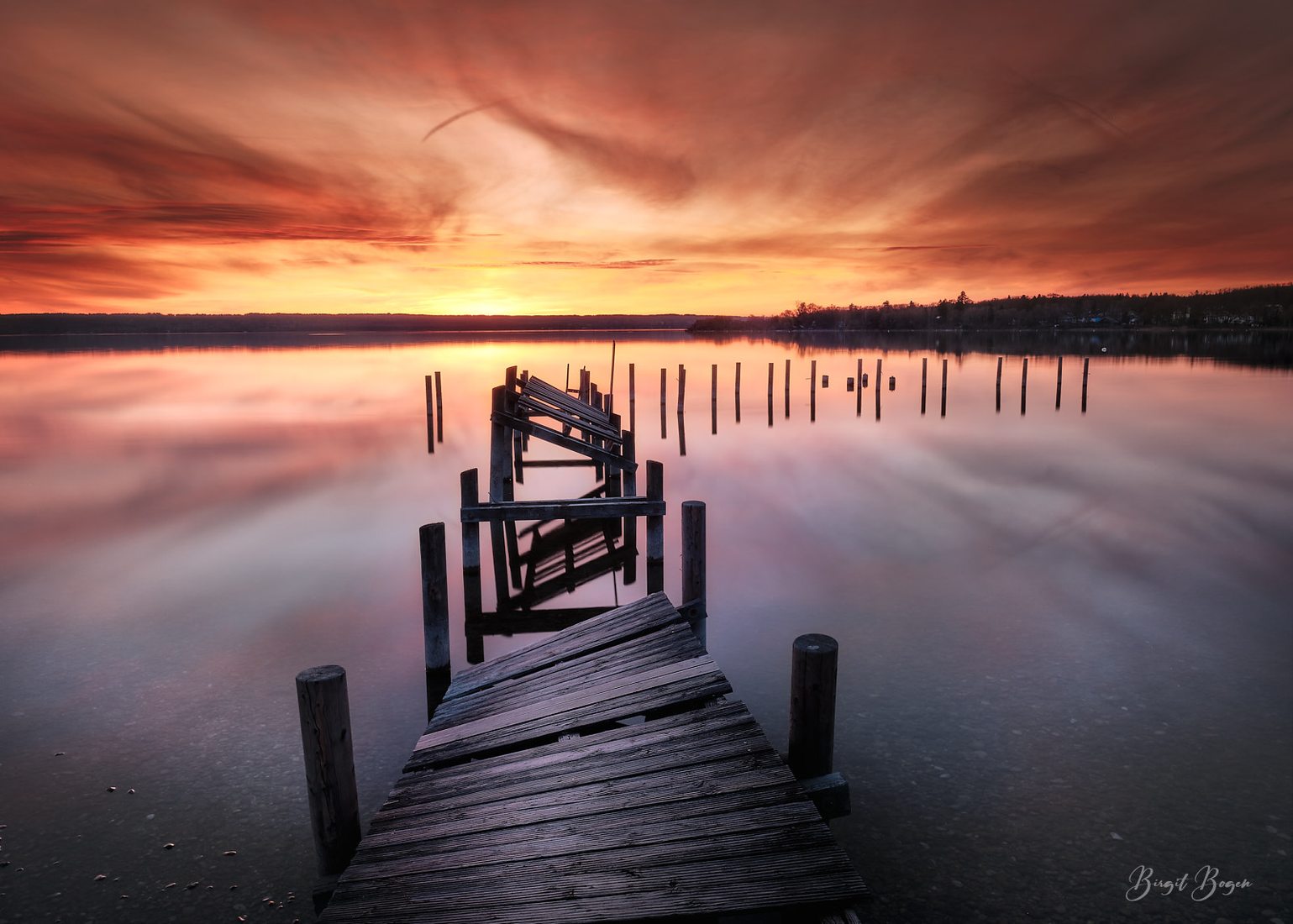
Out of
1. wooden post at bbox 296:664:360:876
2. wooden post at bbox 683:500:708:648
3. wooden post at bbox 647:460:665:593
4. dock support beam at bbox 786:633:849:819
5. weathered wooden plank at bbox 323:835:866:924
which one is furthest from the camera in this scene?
wooden post at bbox 647:460:665:593

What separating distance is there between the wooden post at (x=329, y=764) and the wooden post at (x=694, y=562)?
3.70 m

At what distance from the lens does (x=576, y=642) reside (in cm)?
715

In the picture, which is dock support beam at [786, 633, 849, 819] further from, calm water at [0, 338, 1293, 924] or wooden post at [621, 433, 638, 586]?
wooden post at [621, 433, 638, 586]

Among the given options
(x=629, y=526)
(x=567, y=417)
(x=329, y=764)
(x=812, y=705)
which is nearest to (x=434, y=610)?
(x=329, y=764)

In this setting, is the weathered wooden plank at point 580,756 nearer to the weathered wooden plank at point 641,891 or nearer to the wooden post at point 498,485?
the weathered wooden plank at point 641,891

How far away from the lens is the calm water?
5.53 metres

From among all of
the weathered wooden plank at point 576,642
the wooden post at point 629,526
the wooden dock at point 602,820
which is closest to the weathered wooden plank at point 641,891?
the wooden dock at point 602,820

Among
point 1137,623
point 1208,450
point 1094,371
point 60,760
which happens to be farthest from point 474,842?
point 1094,371

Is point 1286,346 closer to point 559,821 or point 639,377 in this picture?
point 639,377

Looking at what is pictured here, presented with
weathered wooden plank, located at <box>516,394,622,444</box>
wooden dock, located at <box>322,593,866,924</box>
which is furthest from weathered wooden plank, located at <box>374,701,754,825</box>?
weathered wooden plank, located at <box>516,394,622,444</box>

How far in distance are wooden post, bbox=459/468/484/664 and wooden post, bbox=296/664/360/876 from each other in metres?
4.80

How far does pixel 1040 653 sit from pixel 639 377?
56460 millimetres

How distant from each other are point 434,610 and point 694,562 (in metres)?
2.64

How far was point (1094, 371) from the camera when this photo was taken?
6116cm
